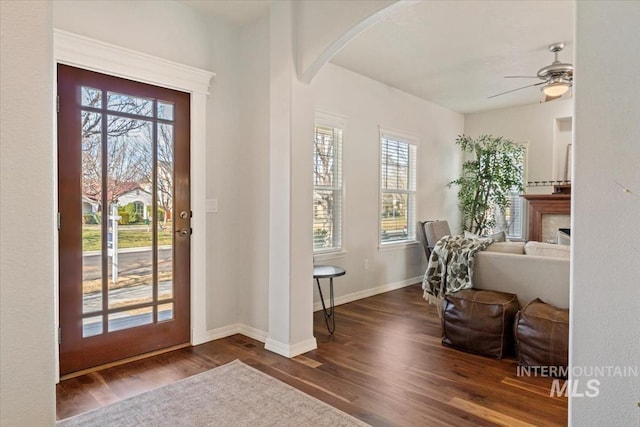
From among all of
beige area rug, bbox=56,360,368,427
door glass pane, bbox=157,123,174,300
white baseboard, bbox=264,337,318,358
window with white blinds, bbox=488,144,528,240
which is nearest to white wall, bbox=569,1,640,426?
beige area rug, bbox=56,360,368,427

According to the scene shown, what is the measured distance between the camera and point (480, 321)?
3041 millimetres

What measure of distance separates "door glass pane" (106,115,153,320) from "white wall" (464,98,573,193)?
226 inches

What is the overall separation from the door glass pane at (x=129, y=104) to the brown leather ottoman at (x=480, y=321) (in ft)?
9.58

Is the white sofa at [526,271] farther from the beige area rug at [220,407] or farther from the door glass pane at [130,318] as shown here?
the door glass pane at [130,318]

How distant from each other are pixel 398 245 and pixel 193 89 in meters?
3.49

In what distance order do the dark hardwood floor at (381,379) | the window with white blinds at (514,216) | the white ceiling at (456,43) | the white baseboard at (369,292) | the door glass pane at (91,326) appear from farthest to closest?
the window with white blinds at (514,216) < the white baseboard at (369,292) < the white ceiling at (456,43) < the door glass pane at (91,326) < the dark hardwood floor at (381,379)

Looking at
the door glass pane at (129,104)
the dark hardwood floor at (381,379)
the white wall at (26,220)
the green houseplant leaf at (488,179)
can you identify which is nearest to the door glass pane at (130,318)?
the dark hardwood floor at (381,379)

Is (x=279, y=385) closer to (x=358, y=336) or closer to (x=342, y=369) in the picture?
(x=342, y=369)

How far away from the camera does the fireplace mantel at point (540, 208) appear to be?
5520mm

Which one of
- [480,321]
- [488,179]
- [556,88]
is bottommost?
[480,321]

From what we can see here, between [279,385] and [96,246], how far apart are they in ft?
5.38

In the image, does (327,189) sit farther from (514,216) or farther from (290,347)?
(514,216)

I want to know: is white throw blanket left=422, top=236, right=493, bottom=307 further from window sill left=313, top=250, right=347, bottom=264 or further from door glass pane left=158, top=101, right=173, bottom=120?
door glass pane left=158, top=101, right=173, bottom=120

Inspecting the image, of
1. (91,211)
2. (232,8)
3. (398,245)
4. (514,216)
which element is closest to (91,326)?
→ (91,211)
